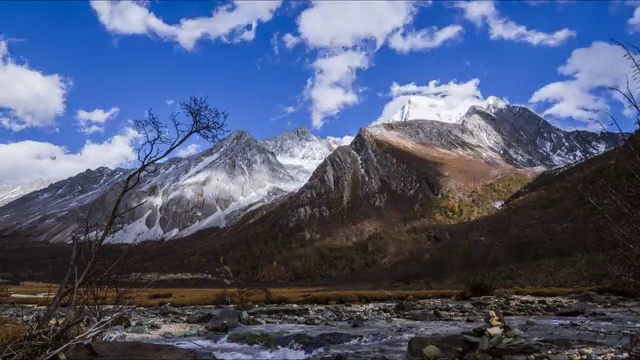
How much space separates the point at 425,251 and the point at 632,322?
4921 inches

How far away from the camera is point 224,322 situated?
31469 mm

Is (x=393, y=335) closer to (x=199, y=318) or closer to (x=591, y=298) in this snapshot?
(x=199, y=318)

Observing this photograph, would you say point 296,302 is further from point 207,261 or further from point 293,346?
point 207,261

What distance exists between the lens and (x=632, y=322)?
26.5 m

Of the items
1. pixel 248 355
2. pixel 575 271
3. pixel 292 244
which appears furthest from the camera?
pixel 292 244

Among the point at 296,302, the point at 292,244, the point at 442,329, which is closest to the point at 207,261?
the point at 292,244

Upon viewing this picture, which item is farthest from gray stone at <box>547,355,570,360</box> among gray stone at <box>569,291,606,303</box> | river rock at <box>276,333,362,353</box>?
gray stone at <box>569,291,606,303</box>

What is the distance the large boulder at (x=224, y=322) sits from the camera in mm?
30828

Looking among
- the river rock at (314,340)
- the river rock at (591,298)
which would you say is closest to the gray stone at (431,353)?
the river rock at (314,340)

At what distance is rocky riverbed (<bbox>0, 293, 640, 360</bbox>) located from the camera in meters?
17.7

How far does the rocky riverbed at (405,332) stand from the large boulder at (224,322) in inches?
2.8

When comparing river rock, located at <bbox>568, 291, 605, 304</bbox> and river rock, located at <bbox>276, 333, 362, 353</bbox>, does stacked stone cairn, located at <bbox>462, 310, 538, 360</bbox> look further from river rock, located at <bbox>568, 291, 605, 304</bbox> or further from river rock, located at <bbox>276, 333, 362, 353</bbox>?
river rock, located at <bbox>568, 291, 605, 304</bbox>

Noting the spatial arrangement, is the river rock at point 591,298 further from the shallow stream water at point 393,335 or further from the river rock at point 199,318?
the river rock at point 199,318

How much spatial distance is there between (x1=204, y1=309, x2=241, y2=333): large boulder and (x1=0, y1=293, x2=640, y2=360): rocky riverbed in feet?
0.23
